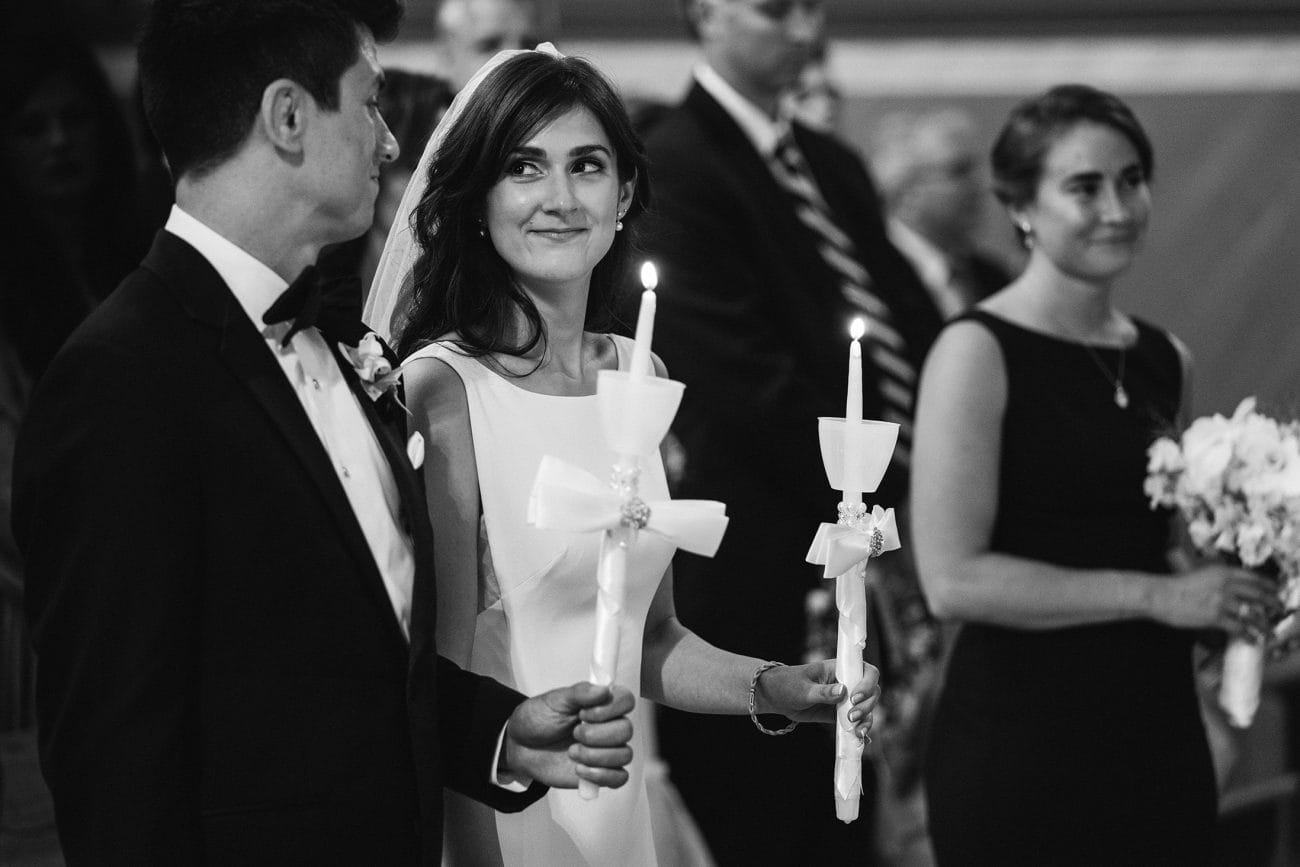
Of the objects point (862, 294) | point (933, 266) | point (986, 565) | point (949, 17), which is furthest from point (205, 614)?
point (949, 17)

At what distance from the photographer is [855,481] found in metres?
2.00

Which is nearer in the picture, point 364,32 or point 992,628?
point 364,32

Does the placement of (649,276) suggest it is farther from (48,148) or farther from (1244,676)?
(48,148)

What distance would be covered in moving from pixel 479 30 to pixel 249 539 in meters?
2.82

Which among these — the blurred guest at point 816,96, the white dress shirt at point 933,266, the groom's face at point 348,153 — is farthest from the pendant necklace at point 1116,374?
the blurred guest at point 816,96

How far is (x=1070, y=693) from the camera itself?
321 cm

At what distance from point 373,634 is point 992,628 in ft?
5.59

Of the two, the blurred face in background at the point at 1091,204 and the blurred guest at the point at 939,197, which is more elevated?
the blurred guest at the point at 939,197

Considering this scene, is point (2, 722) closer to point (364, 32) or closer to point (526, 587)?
point (526, 587)

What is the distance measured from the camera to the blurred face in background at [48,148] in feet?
12.2

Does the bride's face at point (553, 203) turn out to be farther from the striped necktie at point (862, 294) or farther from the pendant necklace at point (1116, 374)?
the striped necktie at point (862, 294)

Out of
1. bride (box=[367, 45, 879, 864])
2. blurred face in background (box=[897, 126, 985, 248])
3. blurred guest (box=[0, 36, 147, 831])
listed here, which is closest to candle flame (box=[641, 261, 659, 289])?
bride (box=[367, 45, 879, 864])

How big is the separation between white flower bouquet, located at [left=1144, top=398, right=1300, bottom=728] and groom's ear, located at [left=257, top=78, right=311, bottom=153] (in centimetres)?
191

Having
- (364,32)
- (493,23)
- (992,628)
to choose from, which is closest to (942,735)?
(992,628)
